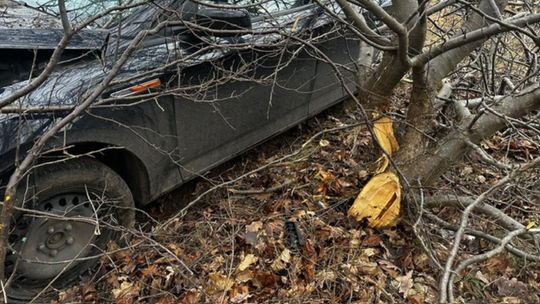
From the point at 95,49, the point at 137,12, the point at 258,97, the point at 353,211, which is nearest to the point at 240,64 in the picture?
the point at 258,97

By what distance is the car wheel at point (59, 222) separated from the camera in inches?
88.8

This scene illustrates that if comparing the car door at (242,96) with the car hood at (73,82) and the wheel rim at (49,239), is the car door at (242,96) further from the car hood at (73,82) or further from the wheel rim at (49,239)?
the wheel rim at (49,239)

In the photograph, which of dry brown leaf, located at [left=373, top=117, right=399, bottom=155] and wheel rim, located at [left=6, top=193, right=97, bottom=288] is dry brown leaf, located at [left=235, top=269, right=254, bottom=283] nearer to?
wheel rim, located at [left=6, top=193, right=97, bottom=288]

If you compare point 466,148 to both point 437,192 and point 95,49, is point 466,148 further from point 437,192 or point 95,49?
point 95,49

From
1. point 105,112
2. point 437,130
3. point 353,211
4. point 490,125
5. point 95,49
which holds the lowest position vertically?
point 353,211

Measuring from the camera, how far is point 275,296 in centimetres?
241

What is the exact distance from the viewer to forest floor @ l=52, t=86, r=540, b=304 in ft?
7.98

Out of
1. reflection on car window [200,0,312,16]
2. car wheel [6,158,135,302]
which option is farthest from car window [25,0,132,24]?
car wheel [6,158,135,302]

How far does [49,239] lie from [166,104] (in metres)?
1.00

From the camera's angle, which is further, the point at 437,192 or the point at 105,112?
the point at 437,192

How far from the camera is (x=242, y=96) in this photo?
123 inches

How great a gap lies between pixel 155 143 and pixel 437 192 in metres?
1.87

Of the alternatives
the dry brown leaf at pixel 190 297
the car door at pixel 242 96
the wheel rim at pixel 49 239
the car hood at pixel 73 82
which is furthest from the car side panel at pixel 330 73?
the wheel rim at pixel 49 239

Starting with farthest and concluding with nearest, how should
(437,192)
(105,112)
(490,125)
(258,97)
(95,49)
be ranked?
(258,97), (437,192), (490,125), (95,49), (105,112)
